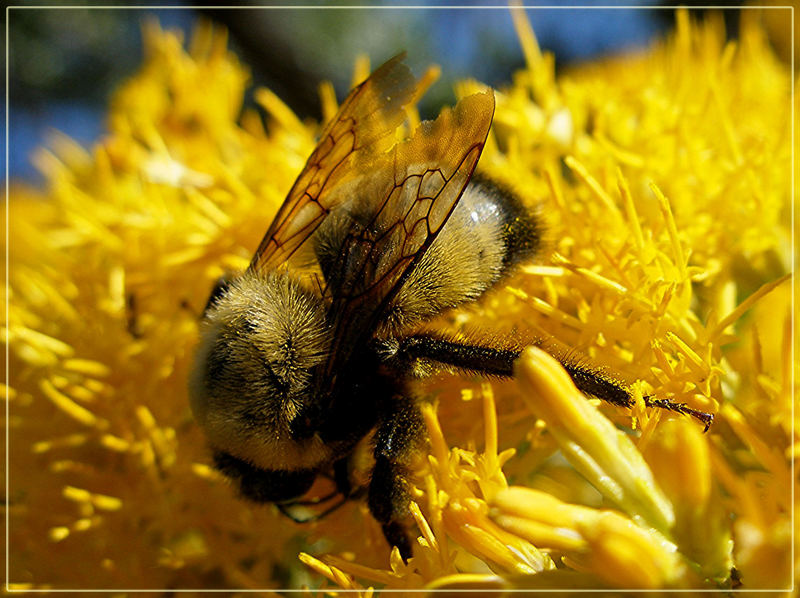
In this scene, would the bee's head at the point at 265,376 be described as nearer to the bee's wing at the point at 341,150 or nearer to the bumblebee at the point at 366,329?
the bumblebee at the point at 366,329

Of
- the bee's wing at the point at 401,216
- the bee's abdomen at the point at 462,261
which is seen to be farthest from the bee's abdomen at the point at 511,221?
the bee's wing at the point at 401,216

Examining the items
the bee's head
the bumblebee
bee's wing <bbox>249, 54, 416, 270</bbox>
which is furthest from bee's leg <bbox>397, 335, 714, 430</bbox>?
bee's wing <bbox>249, 54, 416, 270</bbox>

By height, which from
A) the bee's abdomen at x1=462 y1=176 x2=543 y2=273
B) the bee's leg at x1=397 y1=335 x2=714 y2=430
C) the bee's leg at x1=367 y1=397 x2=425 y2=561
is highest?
the bee's abdomen at x1=462 y1=176 x2=543 y2=273

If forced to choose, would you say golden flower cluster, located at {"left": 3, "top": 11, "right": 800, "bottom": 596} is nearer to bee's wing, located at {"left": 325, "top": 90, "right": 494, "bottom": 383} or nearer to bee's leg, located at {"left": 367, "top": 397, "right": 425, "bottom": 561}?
bee's leg, located at {"left": 367, "top": 397, "right": 425, "bottom": 561}

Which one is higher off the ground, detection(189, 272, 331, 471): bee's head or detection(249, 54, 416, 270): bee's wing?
detection(249, 54, 416, 270): bee's wing

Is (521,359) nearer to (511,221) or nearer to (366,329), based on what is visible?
(366,329)

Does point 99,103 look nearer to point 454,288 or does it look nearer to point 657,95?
point 657,95

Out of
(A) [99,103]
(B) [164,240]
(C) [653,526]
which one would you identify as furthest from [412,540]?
(A) [99,103]
